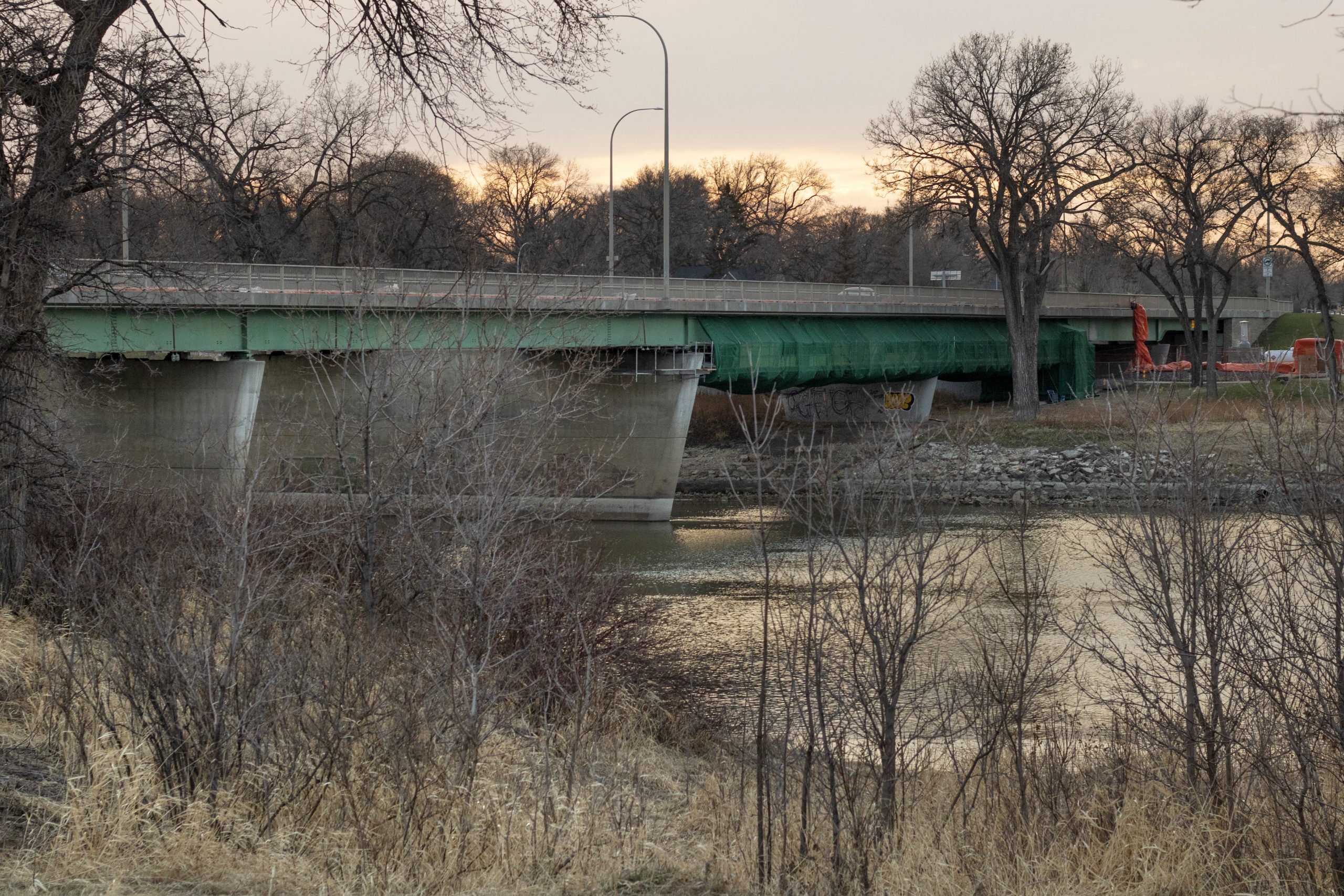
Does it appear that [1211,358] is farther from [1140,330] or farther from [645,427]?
[645,427]

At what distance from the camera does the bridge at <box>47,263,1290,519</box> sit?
68.1ft

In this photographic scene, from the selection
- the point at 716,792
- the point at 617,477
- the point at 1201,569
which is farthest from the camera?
the point at 617,477

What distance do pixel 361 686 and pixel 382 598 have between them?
218 inches

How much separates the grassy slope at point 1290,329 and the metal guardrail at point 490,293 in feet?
Result: 77.7

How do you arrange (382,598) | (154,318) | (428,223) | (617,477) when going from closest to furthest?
(382,598) → (154,318) → (617,477) → (428,223)

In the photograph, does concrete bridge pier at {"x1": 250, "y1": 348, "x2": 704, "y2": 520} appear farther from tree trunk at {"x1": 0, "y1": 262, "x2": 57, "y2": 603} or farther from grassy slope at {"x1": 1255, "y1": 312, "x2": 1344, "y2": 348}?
grassy slope at {"x1": 1255, "y1": 312, "x2": 1344, "y2": 348}

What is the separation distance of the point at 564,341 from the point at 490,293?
7.20 metres

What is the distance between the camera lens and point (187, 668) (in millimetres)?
7004

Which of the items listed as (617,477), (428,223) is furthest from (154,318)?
(428,223)

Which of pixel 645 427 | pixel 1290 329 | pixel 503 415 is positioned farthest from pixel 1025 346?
pixel 1290 329

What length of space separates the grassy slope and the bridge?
27.5m

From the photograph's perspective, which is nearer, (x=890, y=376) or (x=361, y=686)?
(x=361, y=686)

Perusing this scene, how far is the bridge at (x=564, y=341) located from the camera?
818 inches

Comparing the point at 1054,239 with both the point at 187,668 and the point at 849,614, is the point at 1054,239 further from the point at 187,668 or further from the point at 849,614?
the point at 187,668
